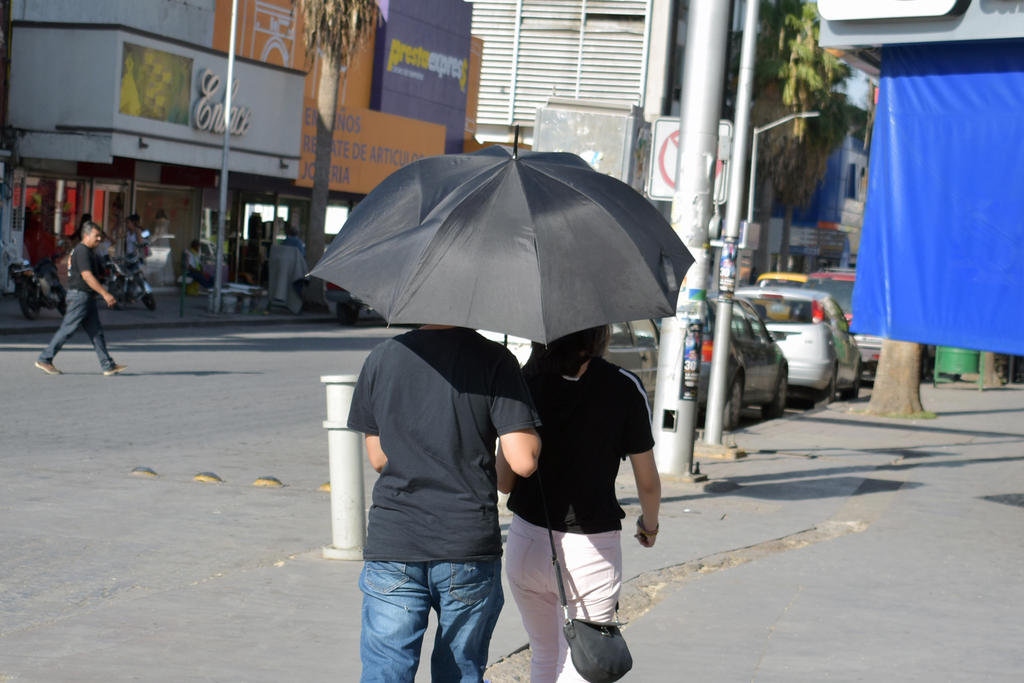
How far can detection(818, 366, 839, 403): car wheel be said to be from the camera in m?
19.1

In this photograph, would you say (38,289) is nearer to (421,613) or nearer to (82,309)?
(82,309)

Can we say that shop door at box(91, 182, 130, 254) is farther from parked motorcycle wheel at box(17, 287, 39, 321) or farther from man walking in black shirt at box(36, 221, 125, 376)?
man walking in black shirt at box(36, 221, 125, 376)

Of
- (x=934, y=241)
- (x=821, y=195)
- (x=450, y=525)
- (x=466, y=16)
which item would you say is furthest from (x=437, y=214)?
(x=821, y=195)

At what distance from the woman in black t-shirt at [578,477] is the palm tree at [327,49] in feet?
87.4

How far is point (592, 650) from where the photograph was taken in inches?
163

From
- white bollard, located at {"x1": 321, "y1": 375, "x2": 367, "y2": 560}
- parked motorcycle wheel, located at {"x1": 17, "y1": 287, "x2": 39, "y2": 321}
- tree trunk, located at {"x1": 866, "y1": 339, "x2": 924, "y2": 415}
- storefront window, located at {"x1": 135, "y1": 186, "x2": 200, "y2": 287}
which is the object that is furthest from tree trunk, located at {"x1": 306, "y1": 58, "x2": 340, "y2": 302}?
white bollard, located at {"x1": 321, "y1": 375, "x2": 367, "y2": 560}

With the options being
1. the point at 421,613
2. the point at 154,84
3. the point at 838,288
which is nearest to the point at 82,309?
the point at 421,613

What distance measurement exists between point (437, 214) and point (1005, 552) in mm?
6118

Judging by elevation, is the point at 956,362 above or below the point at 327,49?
below

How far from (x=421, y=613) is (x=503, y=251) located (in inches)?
42.5

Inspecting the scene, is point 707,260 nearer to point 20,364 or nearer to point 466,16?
point 20,364

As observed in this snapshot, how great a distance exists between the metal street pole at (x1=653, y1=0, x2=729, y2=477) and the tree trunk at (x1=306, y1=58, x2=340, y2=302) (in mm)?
20710

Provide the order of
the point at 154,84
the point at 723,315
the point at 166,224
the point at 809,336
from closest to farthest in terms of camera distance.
→ the point at 723,315
the point at 809,336
the point at 154,84
the point at 166,224

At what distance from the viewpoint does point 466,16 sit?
40.5 meters
